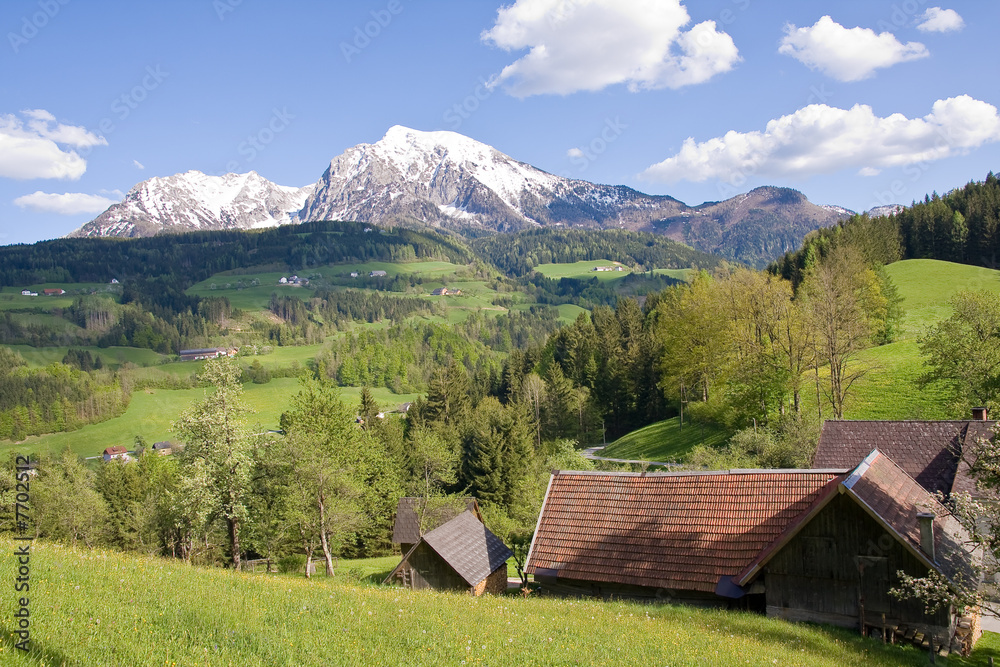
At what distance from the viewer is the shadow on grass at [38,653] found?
7.45 meters

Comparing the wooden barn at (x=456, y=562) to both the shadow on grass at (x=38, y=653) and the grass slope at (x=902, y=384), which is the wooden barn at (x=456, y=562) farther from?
the grass slope at (x=902, y=384)

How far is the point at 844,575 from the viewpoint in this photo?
18422 mm

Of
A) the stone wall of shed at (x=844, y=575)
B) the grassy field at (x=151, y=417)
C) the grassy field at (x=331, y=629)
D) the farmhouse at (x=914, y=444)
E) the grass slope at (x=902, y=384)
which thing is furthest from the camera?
the grassy field at (x=151, y=417)

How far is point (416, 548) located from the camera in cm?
2845

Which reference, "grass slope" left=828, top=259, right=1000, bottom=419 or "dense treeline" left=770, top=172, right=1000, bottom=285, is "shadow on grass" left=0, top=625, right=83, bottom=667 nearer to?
"grass slope" left=828, top=259, right=1000, bottom=419

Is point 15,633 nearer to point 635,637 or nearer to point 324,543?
point 635,637

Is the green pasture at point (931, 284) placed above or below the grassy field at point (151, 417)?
above

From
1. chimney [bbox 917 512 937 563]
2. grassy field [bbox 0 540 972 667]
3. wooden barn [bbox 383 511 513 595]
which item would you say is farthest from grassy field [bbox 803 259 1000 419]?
grassy field [bbox 0 540 972 667]

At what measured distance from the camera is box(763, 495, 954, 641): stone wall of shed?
17641 millimetres

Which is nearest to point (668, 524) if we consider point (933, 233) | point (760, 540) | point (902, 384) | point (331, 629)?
point (760, 540)

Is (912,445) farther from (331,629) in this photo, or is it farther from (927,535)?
(331,629)

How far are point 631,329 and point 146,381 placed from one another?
144286mm

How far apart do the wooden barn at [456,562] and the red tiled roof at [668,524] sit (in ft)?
15.9

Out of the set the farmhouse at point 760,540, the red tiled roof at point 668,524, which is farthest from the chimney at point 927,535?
the red tiled roof at point 668,524
